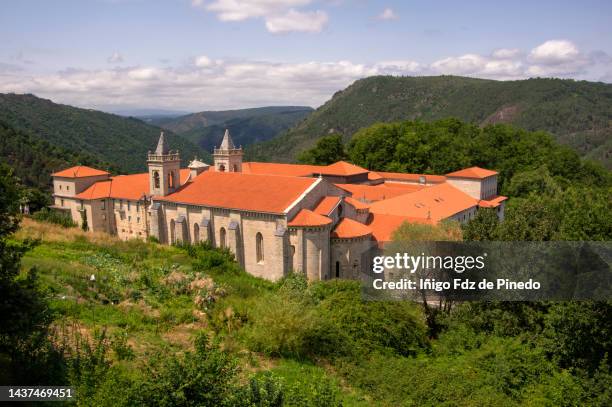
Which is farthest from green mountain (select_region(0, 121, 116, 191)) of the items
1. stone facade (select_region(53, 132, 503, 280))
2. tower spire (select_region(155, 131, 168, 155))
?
tower spire (select_region(155, 131, 168, 155))

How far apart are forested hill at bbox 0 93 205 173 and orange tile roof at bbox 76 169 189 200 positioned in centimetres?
7519

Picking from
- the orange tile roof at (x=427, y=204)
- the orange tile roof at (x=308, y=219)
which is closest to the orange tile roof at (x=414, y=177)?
the orange tile roof at (x=427, y=204)

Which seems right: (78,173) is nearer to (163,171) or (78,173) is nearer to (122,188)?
(122,188)

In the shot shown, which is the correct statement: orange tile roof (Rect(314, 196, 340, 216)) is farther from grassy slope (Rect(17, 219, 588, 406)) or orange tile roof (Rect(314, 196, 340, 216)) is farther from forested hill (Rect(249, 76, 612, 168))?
forested hill (Rect(249, 76, 612, 168))

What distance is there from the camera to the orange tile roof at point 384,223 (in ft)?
128

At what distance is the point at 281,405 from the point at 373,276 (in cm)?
2558

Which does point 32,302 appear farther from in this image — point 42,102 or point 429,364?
point 42,102

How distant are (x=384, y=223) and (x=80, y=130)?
13055 centimetres

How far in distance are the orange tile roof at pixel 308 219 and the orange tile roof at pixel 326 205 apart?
87 cm

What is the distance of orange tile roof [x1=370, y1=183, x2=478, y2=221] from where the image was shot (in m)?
45.2

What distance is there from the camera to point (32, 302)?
1198cm

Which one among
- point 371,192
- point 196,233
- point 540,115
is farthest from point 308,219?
point 540,115

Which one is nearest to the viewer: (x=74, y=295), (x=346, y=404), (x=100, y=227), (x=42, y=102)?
(x=346, y=404)

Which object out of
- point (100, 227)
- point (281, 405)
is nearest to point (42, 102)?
point (100, 227)
